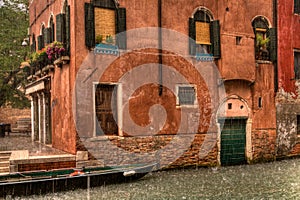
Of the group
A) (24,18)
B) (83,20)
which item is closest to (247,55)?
(83,20)

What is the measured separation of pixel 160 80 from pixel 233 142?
4.15 meters

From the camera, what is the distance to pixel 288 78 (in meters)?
18.2

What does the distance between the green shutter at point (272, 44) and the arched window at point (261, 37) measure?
0.37 ft

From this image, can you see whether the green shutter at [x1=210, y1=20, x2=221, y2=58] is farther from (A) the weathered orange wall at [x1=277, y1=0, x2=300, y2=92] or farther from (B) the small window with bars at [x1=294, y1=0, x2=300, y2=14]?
(B) the small window with bars at [x1=294, y1=0, x2=300, y2=14]

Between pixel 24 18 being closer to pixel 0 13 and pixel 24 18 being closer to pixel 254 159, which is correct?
pixel 0 13

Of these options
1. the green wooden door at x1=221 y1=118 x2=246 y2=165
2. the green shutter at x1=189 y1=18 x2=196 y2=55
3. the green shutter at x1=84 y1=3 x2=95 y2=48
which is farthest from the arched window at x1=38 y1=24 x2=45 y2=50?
the green wooden door at x1=221 y1=118 x2=246 y2=165

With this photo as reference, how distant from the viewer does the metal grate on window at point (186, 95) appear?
15.6 m

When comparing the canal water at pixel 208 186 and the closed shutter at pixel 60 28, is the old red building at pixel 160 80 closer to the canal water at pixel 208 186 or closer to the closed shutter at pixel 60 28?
the closed shutter at pixel 60 28

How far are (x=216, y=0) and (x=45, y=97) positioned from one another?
26.0 ft

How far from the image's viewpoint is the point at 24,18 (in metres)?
25.2

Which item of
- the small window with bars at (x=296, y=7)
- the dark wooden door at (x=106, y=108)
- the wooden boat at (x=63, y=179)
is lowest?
the wooden boat at (x=63, y=179)

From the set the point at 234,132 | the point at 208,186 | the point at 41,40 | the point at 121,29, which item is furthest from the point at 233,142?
the point at 41,40

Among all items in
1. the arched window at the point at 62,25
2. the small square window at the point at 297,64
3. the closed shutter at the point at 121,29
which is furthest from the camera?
the small square window at the point at 297,64

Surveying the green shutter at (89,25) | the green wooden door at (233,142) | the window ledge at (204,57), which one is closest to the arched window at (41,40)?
the green shutter at (89,25)
